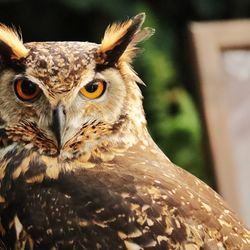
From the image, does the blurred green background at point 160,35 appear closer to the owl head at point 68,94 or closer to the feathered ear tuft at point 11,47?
the owl head at point 68,94

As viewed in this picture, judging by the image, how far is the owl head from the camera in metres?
2.89

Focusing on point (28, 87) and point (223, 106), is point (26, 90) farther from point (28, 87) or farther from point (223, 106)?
point (223, 106)

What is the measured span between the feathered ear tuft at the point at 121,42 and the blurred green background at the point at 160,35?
12.4 feet

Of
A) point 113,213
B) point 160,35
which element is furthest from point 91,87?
point 160,35

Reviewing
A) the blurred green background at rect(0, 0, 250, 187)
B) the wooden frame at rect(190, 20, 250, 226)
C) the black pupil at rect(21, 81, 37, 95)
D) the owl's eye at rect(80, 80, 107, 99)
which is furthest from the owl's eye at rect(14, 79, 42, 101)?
the blurred green background at rect(0, 0, 250, 187)

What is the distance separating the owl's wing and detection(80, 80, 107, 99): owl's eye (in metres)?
0.21

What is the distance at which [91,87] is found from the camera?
2967 millimetres

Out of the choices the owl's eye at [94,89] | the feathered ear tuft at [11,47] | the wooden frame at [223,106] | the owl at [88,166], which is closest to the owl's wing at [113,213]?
the owl at [88,166]

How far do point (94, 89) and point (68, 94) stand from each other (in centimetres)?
12

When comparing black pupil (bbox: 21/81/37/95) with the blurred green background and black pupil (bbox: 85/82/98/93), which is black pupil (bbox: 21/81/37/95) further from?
the blurred green background

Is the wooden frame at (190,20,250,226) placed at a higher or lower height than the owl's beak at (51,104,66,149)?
lower

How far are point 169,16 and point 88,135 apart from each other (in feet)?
17.2

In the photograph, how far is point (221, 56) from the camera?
5965 mm

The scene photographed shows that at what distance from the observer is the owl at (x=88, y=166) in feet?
9.20
